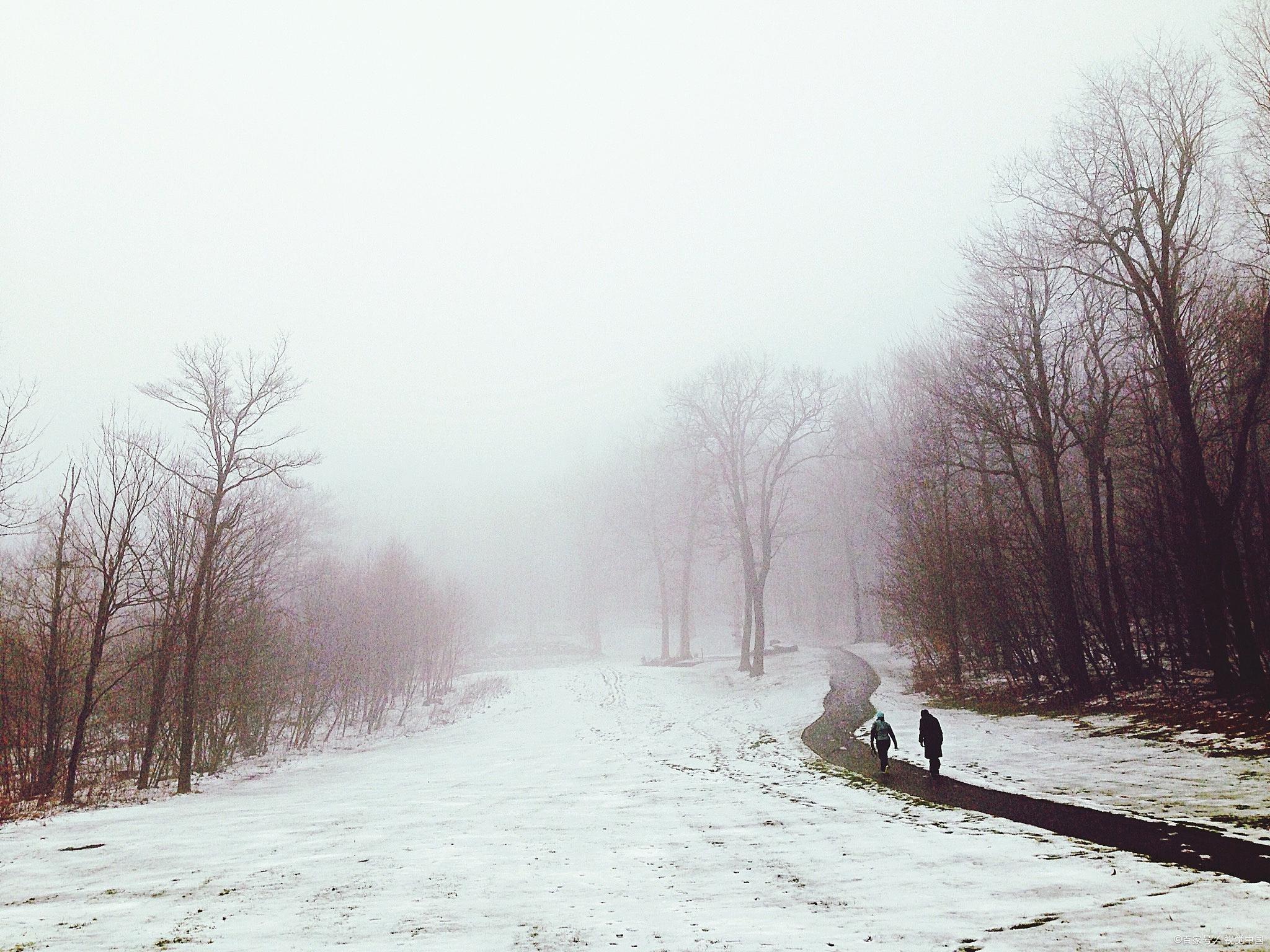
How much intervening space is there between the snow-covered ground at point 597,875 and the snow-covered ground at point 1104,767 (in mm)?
1945

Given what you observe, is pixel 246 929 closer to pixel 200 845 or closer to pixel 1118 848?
pixel 200 845

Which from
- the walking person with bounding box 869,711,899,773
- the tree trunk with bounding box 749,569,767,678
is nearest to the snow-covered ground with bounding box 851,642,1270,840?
the walking person with bounding box 869,711,899,773

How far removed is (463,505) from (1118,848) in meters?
95.7

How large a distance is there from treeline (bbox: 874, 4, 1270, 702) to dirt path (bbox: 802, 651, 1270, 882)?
Answer: 6.96m

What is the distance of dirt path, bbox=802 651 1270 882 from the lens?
22.4 ft

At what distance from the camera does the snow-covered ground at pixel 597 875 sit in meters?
5.84

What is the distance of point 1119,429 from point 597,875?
59.2 feet

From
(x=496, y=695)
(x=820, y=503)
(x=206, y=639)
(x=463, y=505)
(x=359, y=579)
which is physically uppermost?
(x=463, y=505)

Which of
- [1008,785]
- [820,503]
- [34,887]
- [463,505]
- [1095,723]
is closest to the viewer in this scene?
[34,887]

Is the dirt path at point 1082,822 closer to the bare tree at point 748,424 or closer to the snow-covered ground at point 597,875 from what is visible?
the snow-covered ground at point 597,875

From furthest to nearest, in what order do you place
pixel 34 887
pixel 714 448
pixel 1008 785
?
pixel 714 448 < pixel 1008 785 < pixel 34 887

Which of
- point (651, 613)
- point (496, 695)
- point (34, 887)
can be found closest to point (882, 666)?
point (496, 695)

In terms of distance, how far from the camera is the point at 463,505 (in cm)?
9844

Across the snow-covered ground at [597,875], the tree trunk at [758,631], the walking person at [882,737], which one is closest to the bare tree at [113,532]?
the snow-covered ground at [597,875]
